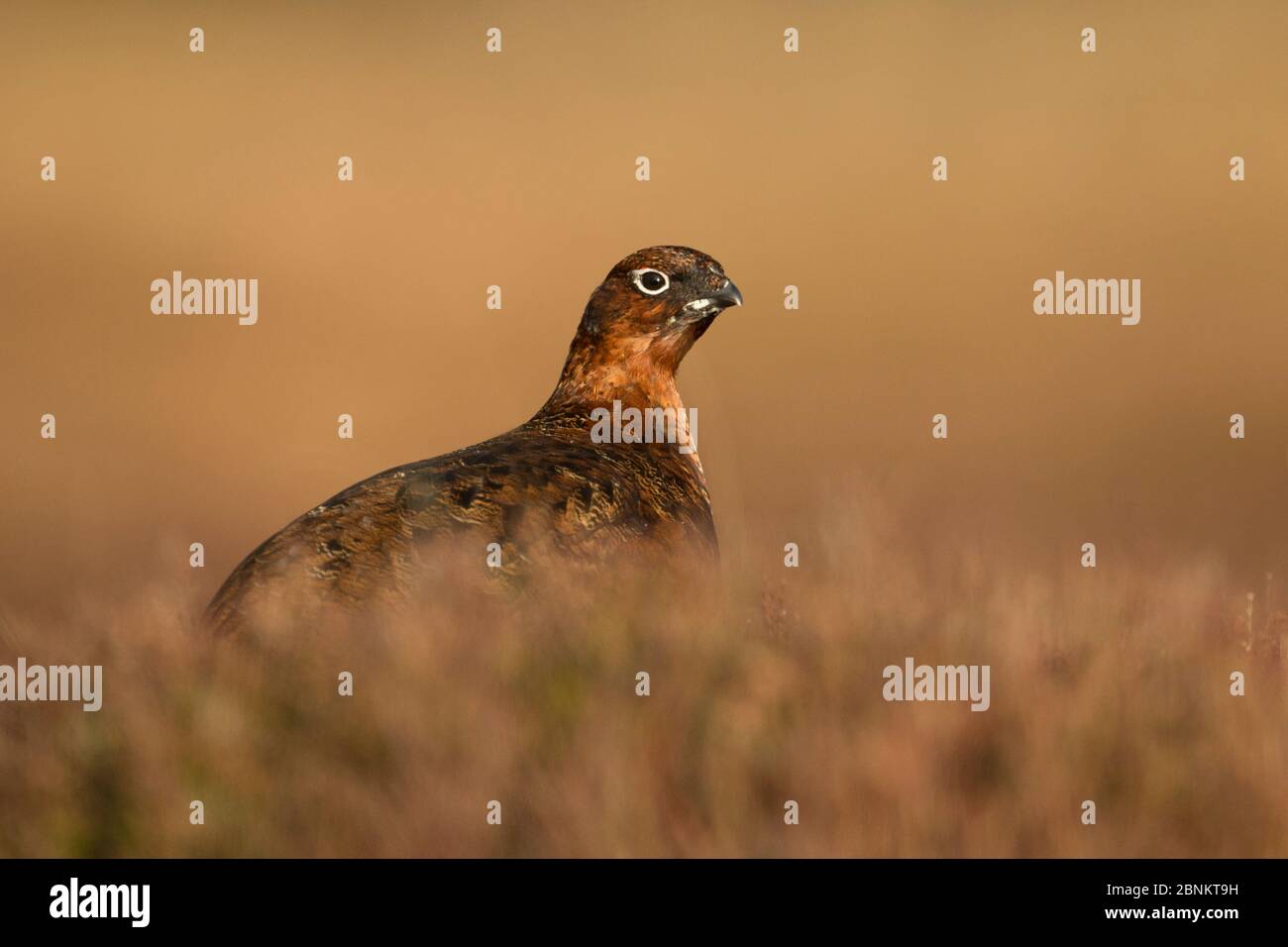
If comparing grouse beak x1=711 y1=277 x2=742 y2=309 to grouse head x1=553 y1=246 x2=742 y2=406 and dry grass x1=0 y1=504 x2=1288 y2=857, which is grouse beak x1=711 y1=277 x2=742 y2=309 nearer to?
grouse head x1=553 y1=246 x2=742 y2=406

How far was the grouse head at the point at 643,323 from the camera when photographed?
7289 millimetres

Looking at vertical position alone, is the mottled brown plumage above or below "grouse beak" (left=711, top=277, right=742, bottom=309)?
below

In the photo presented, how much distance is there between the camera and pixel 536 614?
4.58 m

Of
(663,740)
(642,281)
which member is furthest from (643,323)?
(663,740)

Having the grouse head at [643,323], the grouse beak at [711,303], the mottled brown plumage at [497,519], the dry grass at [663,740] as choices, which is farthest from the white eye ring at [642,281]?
the dry grass at [663,740]

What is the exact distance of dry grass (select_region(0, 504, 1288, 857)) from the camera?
3.55m

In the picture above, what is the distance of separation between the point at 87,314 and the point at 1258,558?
54.8 feet

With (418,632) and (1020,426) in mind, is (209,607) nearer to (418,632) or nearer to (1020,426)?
(418,632)

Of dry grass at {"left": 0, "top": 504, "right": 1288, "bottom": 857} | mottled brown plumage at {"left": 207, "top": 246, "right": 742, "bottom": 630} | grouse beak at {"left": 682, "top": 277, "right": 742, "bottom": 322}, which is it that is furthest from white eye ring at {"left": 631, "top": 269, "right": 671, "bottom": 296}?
dry grass at {"left": 0, "top": 504, "right": 1288, "bottom": 857}

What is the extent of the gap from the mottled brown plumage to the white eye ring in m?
0.59

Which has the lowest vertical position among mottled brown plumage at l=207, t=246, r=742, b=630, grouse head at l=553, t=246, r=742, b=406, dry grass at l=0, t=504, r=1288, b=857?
dry grass at l=0, t=504, r=1288, b=857

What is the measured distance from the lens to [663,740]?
3.83 metres

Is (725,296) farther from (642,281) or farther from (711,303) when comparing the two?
(642,281)
